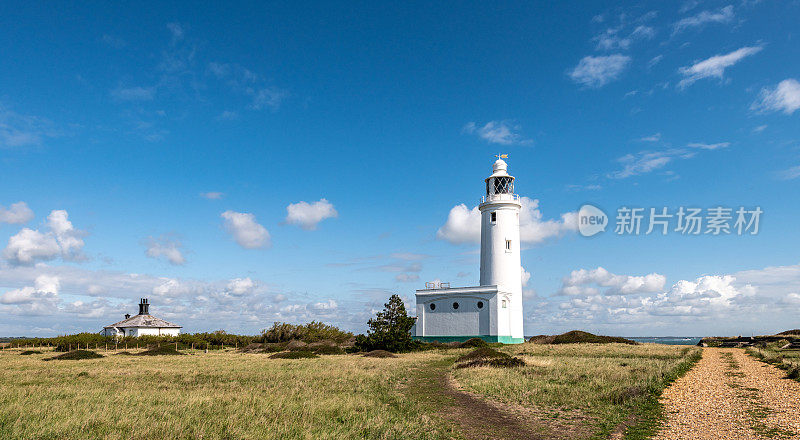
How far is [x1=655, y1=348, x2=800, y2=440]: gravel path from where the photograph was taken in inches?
421

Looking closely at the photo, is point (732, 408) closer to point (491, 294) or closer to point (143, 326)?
point (491, 294)

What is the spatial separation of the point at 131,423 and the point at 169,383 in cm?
912

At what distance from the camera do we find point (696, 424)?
→ 11.5m

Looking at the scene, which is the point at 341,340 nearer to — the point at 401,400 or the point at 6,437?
the point at 401,400

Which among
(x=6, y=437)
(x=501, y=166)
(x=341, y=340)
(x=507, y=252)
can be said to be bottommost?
(x=341, y=340)

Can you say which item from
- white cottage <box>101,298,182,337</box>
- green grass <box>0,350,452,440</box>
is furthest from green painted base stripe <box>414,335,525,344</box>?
white cottage <box>101,298,182,337</box>

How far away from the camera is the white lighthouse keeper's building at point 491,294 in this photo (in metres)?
47.7

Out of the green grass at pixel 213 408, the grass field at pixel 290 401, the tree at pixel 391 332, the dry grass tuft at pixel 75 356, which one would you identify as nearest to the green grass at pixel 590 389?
the grass field at pixel 290 401

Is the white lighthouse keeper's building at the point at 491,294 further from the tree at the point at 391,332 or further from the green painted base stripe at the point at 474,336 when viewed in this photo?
the tree at the point at 391,332

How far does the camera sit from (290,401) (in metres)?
14.7

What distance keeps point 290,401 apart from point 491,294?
35184 mm

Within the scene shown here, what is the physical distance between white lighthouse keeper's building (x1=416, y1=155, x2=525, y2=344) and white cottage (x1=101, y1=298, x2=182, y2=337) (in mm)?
37738

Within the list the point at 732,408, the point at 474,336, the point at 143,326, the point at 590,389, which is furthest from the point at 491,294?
the point at 143,326

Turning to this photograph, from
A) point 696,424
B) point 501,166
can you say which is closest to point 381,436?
point 696,424
